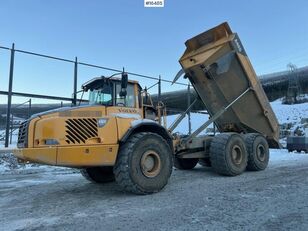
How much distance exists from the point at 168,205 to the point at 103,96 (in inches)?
105

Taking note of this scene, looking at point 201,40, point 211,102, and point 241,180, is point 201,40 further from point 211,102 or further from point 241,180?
point 241,180

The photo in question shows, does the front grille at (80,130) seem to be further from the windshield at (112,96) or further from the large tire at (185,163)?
the large tire at (185,163)

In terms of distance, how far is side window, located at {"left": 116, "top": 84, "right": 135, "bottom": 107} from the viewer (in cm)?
729

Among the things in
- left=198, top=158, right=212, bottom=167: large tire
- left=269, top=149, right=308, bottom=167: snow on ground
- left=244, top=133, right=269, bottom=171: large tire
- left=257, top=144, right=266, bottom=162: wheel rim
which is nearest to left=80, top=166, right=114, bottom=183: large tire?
left=198, top=158, right=212, bottom=167: large tire

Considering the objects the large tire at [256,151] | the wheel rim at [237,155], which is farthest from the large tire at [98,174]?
the large tire at [256,151]

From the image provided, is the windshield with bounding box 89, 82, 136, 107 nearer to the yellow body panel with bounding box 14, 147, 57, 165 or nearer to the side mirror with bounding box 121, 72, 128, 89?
the side mirror with bounding box 121, 72, 128, 89

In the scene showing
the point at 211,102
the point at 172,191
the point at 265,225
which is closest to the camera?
the point at 265,225

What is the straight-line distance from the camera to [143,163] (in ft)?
22.8

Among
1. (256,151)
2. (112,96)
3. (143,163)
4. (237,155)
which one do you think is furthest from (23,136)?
(256,151)

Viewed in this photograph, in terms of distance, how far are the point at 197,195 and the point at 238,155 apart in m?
3.23

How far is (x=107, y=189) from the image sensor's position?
25.8ft

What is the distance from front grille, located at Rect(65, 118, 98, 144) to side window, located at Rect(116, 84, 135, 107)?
33.0 inches

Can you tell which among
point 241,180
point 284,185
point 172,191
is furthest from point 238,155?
point 172,191

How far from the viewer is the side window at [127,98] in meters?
7.29
